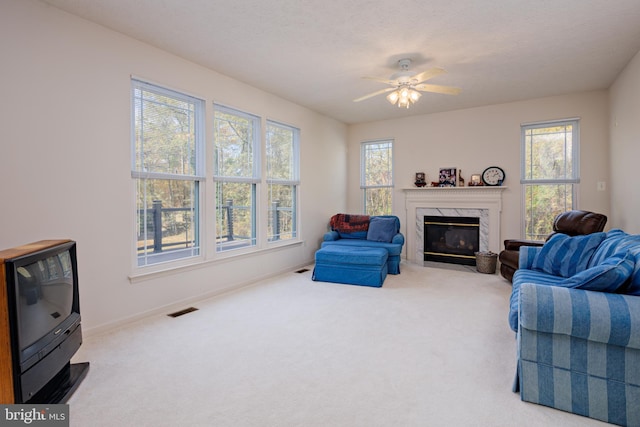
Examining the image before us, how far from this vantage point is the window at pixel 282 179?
4.84 metres

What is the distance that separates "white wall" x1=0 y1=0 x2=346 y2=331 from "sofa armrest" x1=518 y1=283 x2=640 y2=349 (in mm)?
3239

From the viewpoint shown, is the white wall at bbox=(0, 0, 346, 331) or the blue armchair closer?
the white wall at bbox=(0, 0, 346, 331)

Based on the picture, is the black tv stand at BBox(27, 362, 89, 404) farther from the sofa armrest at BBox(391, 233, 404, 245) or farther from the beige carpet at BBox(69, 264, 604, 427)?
the sofa armrest at BBox(391, 233, 404, 245)

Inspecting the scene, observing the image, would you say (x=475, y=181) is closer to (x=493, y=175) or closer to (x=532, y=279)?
(x=493, y=175)

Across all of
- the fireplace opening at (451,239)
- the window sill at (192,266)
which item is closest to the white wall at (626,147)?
the fireplace opening at (451,239)

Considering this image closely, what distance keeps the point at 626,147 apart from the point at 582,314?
3.33 m

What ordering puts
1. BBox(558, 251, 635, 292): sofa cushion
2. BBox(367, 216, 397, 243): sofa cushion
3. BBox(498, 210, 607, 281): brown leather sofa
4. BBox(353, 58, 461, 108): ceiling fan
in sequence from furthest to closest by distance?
BBox(367, 216, 397, 243): sofa cushion, BBox(498, 210, 607, 281): brown leather sofa, BBox(353, 58, 461, 108): ceiling fan, BBox(558, 251, 635, 292): sofa cushion

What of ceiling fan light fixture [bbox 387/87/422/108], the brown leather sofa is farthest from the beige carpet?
ceiling fan light fixture [bbox 387/87/422/108]

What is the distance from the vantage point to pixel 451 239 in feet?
18.7

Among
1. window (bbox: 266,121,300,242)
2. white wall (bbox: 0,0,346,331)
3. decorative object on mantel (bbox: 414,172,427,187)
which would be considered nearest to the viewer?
white wall (bbox: 0,0,346,331)

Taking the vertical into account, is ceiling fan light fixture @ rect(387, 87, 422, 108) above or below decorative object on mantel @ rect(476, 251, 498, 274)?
above

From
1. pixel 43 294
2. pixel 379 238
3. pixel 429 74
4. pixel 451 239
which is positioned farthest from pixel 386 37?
pixel 451 239

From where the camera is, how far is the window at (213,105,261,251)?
4010 mm

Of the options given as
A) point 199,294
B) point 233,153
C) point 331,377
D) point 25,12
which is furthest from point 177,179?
point 331,377
